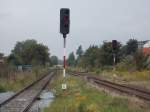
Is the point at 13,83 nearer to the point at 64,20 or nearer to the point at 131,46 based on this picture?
the point at 64,20

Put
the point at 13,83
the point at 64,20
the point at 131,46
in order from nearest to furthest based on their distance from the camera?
the point at 64,20 → the point at 13,83 → the point at 131,46

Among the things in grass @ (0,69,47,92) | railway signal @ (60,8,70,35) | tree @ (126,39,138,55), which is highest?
tree @ (126,39,138,55)

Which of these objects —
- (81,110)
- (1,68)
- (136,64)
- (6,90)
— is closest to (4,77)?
(1,68)

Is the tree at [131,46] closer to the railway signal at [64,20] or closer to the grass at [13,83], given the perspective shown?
the grass at [13,83]

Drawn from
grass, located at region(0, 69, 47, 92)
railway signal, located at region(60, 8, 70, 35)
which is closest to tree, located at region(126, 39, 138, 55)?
grass, located at region(0, 69, 47, 92)

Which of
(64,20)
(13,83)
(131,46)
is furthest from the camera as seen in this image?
(131,46)

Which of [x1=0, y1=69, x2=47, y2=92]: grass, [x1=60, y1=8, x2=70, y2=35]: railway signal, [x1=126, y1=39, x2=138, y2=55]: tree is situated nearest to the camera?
[x1=60, y1=8, x2=70, y2=35]: railway signal

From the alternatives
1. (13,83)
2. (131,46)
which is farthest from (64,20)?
(131,46)

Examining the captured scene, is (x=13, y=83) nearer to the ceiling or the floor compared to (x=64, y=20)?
nearer to the floor

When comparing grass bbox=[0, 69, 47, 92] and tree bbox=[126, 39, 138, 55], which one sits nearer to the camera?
grass bbox=[0, 69, 47, 92]

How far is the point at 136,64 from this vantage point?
6075 centimetres

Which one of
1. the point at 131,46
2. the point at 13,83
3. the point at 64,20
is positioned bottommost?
the point at 13,83

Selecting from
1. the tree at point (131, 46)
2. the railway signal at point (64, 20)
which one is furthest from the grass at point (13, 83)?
the tree at point (131, 46)

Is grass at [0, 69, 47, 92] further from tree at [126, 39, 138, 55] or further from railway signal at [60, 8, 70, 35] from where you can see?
tree at [126, 39, 138, 55]
